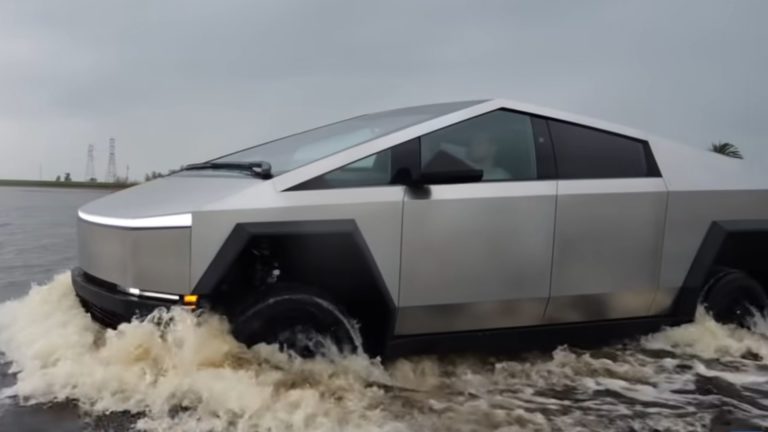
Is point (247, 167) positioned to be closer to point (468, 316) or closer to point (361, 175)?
point (361, 175)

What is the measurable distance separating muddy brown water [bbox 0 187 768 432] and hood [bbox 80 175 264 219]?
0.51 metres

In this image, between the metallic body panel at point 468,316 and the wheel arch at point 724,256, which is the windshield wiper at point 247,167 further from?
the wheel arch at point 724,256

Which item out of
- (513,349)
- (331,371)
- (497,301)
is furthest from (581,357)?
(331,371)

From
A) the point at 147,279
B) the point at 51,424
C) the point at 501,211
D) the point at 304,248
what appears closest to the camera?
the point at 51,424

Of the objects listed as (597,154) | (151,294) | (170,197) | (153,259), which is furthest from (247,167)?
(597,154)

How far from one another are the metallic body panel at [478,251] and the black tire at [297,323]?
33 centimetres

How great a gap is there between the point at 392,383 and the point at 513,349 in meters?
0.76

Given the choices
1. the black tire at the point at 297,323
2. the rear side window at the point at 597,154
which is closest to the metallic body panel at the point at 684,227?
the rear side window at the point at 597,154

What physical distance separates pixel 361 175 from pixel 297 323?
2.71 feet

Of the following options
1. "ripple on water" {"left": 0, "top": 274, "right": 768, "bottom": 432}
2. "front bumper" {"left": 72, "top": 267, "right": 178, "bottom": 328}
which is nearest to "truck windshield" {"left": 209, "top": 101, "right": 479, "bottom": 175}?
"front bumper" {"left": 72, "top": 267, "right": 178, "bottom": 328}

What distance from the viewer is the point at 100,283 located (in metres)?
3.35

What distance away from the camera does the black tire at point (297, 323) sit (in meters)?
3.12

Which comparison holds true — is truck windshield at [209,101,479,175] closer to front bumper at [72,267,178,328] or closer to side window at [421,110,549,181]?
side window at [421,110,549,181]

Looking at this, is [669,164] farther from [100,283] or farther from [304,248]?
[100,283]
